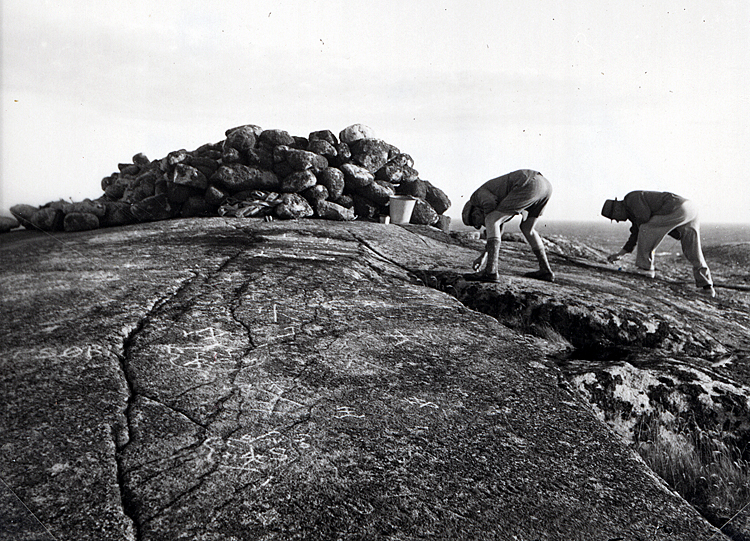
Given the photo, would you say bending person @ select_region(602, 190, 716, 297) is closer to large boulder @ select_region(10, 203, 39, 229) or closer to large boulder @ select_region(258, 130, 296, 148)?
large boulder @ select_region(258, 130, 296, 148)

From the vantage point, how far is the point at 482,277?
18.7 ft

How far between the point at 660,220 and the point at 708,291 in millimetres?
1226

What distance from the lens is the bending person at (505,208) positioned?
5844 millimetres

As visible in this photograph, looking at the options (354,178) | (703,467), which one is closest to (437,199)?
(354,178)

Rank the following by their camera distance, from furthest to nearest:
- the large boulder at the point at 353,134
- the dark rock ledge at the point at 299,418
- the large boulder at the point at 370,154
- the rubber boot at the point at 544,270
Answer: the large boulder at the point at 353,134
the large boulder at the point at 370,154
the rubber boot at the point at 544,270
the dark rock ledge at the point at 299,418

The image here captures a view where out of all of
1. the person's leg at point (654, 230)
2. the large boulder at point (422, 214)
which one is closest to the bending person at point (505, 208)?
the person's leg at point (654, 230)

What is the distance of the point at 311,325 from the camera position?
415cm

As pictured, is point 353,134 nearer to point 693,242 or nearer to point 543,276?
point 543,276

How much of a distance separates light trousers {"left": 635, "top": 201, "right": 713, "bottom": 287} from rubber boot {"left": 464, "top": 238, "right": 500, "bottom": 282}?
7.71 ft

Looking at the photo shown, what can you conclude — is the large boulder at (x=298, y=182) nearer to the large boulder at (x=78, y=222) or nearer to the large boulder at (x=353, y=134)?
the large boulder at (x=353, y=134)

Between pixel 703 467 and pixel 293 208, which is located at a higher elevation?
pixel 293 208

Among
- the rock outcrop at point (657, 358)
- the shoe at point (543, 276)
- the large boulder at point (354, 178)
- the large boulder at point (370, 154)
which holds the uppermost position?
the large boulder at point (370, 154)

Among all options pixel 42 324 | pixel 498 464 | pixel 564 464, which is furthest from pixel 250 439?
pixel 42 324

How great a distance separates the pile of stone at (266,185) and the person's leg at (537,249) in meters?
4.62
